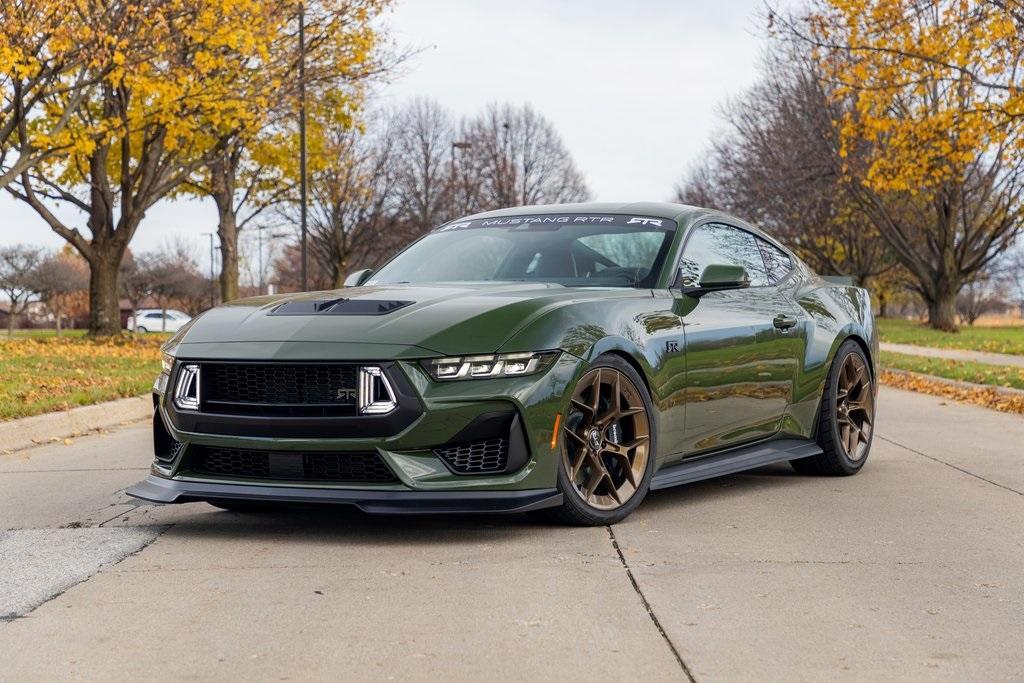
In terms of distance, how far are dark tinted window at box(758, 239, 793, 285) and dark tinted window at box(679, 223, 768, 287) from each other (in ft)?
0.19

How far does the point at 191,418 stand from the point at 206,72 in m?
19.3

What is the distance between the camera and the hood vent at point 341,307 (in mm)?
5711

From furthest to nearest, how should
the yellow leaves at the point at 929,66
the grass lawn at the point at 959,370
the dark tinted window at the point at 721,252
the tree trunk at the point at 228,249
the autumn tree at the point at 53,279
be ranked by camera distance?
the autumn tree at the point at 53,279
the tree trunk at the point at 228,249
the yellow leaves at the point at 929,66
the grass lawn at the point at 959,370
the dark tinted window at the point at 721,252

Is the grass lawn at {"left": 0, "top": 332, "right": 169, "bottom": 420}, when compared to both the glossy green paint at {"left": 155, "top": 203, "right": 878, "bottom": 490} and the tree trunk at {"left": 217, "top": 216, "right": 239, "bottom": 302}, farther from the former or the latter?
the tree trunk at {"left": 217, "top": 216, "right": 239, "bottom": 302}

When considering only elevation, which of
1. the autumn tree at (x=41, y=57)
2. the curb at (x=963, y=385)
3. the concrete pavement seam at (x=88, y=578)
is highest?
the autumn tree at (x=41, y=57)

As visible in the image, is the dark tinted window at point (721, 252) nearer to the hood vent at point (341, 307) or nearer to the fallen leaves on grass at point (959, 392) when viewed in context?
the hood vent at point (341, 307)

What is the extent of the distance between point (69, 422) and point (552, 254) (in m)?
6.00

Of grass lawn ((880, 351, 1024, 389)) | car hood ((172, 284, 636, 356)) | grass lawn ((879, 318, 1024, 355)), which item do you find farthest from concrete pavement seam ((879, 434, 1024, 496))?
grass lawn ((879, 318, 1024, 355))

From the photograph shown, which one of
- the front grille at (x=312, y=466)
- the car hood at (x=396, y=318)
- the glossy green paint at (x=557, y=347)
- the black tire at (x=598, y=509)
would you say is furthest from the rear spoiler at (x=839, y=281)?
the front grille at (x=312, y=466)

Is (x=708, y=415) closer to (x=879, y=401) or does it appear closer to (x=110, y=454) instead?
(x=110, y=454)

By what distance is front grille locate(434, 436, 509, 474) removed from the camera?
5.45 meters

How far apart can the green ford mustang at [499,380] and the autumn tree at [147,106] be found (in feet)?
44.9

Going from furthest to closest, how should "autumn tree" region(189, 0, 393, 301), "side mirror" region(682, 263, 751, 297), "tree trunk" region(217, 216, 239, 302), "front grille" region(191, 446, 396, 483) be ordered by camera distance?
"tree trunk" region(217, 216, 239, 302)
"autumn tree" region(189, 0, 393, 301)
"side mirror" region(682, 263, 751, 297)
"front grille" region(191, 446, 396, 483)

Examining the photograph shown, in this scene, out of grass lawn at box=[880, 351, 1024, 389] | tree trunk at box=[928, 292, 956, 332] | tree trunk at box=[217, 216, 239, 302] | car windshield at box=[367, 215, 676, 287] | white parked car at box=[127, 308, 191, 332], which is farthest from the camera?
white parked car at box=[127, 308, 191, 332]
